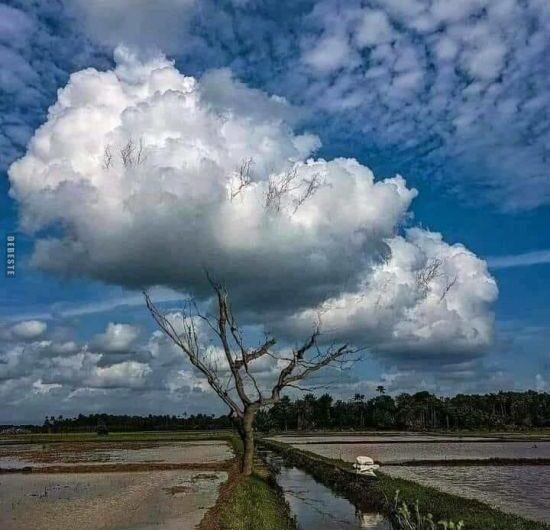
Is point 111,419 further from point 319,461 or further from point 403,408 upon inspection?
point 319,461

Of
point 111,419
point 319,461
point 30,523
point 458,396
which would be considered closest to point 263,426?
point 458,396

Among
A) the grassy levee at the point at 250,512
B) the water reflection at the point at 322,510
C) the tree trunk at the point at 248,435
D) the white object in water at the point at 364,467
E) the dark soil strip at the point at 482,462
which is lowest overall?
the water reflection at the point at 322,510

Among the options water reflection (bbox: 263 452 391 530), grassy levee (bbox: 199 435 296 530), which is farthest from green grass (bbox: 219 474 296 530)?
water reflection (bbox: 263 452 391 530)

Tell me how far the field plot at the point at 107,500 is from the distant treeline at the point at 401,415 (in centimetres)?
7370

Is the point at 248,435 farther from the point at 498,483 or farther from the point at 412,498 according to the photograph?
the point at 498,483

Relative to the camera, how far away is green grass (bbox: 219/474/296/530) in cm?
1468

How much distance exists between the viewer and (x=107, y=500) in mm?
23594

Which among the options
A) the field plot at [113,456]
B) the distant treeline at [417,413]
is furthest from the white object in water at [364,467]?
the distant treeline at [417,413]

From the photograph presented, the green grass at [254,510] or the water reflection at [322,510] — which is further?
the water reflection at [322,510]

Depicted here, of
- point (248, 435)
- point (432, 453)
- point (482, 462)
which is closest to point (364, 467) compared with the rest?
point (248, 435)

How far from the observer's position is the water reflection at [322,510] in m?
16.9

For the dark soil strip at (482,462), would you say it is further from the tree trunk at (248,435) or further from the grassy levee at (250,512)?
the grassy levee at (250,512)

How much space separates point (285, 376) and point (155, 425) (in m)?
108

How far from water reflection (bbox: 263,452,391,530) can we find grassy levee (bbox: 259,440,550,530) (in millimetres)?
493
